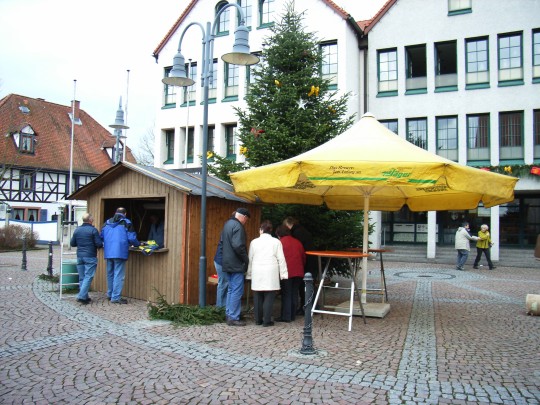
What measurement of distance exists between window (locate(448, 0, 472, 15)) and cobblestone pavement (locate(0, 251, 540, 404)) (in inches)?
668

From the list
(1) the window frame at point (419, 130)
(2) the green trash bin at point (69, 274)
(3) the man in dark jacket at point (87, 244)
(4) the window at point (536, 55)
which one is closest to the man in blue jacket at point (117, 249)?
(3) the man in dark jacket at point (87, 244)

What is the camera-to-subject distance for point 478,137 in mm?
22250

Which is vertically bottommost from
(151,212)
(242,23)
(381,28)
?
(151,212)

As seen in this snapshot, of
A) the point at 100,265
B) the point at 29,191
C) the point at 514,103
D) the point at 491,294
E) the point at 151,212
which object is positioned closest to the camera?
the point at 100,265

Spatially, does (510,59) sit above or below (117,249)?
above

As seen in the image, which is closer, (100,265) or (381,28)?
(100,265)

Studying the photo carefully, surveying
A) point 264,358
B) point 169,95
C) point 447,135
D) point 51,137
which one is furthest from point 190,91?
point 264,358

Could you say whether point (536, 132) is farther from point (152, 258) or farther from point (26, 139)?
point (26, 139)

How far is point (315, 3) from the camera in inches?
941

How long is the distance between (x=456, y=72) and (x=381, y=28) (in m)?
4.17

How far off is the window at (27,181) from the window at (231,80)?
21.1m

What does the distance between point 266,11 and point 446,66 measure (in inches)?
377

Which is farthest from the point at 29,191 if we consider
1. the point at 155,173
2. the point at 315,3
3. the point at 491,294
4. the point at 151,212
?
the point at 491,294

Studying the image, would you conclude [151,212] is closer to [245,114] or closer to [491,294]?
[245,114]
